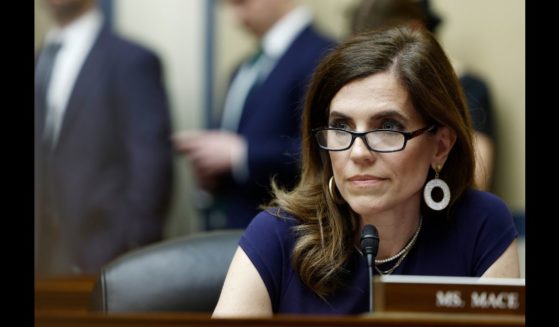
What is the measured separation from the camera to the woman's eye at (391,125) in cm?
184

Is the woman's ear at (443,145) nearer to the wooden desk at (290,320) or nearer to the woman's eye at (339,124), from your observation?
the woman's eye at (339,124)

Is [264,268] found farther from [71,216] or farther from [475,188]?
[71,216]

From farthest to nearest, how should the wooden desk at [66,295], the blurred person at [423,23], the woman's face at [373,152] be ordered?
the blurred person at [423,23]
the wooden desk at [66,295]
the woman's face at [373,152]

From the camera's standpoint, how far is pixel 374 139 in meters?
1.83

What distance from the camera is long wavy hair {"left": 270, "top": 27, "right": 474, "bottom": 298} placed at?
6.16ft

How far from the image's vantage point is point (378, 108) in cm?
184

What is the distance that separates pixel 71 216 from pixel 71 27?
2.02ft

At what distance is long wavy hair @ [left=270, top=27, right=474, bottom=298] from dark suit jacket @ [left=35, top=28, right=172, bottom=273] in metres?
1.31

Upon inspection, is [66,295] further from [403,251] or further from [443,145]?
[443,145]

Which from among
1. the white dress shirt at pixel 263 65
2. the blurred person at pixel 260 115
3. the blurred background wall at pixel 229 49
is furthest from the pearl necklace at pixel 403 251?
the blurred background wall at pixel 229 49

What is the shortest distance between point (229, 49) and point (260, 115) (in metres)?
1.05

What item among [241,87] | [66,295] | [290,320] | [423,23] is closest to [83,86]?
[241,87]

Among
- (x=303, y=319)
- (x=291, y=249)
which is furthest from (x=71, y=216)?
(x=303, y=319)

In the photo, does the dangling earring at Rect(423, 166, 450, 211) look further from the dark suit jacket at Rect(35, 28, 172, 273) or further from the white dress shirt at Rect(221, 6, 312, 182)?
the dark suit jacket at Rect(35, 28, 172, 273)
